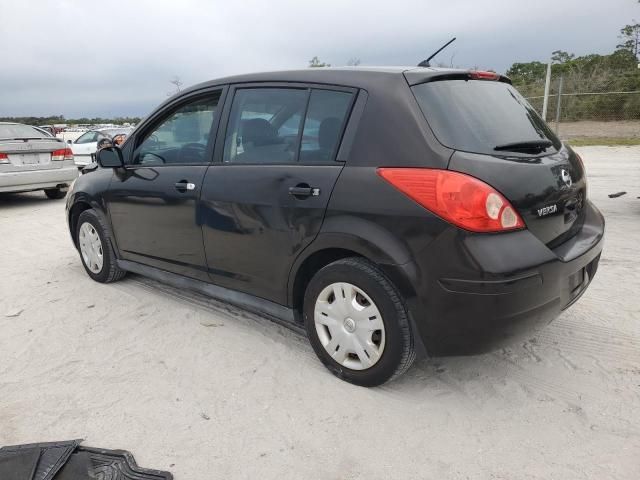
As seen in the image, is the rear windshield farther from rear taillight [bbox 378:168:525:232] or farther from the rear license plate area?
the rear license plate area

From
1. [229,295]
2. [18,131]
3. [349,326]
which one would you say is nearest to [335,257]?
[349,326]

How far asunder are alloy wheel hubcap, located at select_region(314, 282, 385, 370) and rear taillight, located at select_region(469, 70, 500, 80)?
1376 millimetres

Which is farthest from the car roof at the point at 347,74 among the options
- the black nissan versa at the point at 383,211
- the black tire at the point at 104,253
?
the black tire at the point at 104,253

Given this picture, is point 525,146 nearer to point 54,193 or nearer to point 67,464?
point 67,464

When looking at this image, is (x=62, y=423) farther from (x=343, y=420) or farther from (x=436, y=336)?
(x=436, y=336)

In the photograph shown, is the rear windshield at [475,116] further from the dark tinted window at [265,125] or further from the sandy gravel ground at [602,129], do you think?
the sandy gravel ground at [602,129]

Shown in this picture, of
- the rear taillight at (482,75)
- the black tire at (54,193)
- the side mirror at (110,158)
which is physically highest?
the rear taillight at (482,75)

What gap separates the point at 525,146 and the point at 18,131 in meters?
9.84

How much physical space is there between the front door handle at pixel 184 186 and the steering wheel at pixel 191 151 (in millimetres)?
188

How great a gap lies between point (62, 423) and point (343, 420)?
4.76 ft

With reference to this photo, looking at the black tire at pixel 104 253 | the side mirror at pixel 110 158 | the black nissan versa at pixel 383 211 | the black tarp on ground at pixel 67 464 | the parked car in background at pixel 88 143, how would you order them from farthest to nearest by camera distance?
the parked car in background at pixel 88 143 < the black tire at pixel 104 253 < the side mirror at pixel 110 158 < the black nissan versa at pixel 383 211 < the black tarp on ground at pixel 67 464

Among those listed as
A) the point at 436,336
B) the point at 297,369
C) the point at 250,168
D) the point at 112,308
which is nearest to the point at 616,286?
the point at 436,336

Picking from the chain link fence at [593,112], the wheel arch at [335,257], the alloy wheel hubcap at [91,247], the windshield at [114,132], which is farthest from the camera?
the chain link fence at [593,112]

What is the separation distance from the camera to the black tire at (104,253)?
4.63 metres
